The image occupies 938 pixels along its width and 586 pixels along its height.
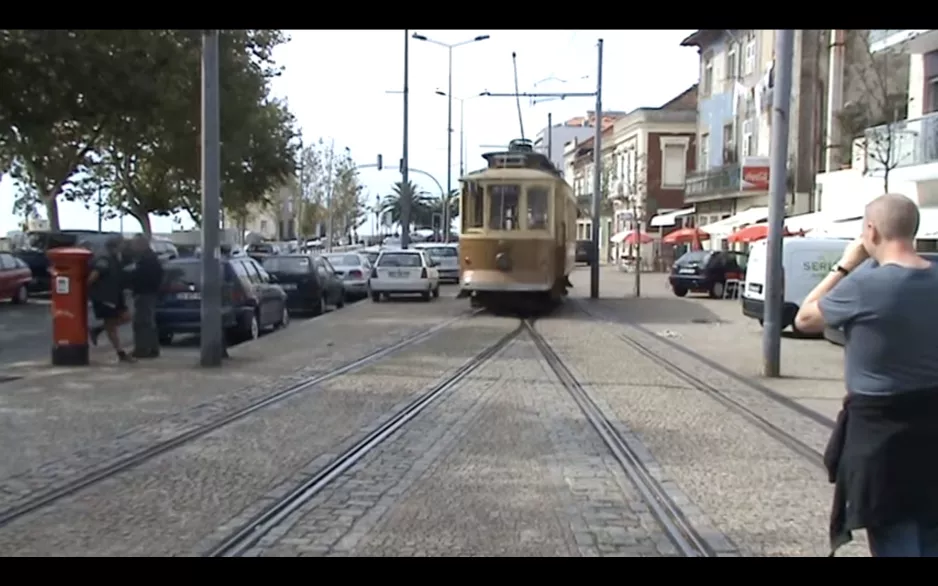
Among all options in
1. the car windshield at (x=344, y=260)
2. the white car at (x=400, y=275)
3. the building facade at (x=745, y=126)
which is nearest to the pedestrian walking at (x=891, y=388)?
the white car at (x=400, y=275)

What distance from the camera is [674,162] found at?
6184 centimetres

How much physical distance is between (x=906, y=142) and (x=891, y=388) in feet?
84.9

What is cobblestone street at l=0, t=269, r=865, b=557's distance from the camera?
6656mm

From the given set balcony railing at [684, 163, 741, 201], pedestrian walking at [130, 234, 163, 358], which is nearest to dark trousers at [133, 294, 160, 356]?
pedestrian walking at [130, 234, 163, 358]

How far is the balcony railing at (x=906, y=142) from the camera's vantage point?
27.0 meters

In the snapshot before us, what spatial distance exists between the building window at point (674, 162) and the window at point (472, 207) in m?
38.9

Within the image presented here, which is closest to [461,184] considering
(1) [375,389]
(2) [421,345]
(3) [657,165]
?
(2) [421,345]

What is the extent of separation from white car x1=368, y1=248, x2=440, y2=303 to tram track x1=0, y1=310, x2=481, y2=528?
14752mm

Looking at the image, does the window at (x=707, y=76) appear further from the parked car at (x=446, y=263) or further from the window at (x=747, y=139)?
the parked car at (x=446, y=263)

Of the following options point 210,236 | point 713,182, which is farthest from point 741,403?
point 713,182

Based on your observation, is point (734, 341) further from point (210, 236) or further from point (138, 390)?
point (138, 390)

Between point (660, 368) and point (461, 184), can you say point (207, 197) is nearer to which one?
point (660, 368)

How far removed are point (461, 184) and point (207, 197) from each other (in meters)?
10.4
